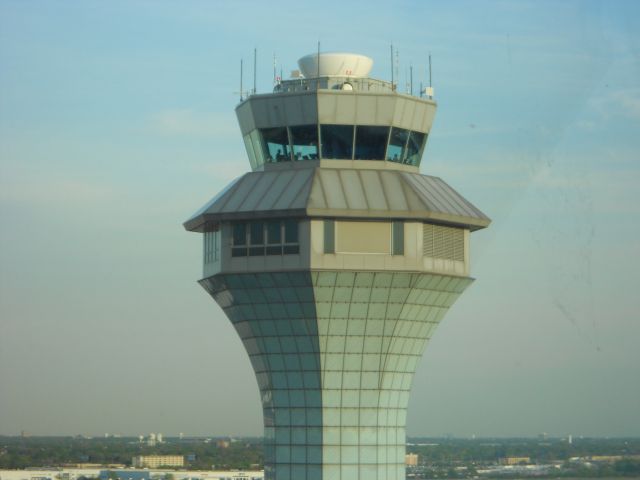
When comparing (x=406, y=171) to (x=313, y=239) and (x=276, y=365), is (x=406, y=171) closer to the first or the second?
(x=313, y=239)

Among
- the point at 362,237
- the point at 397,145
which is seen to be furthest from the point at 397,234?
the point at 397,145

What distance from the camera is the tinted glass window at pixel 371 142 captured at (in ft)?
168

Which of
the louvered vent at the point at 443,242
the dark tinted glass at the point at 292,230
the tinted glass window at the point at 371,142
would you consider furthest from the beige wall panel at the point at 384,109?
the dark tinted glass at the point at 292,230

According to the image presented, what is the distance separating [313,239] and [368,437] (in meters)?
7.49

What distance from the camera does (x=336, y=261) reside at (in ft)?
161

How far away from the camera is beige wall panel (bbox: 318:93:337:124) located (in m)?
50.7

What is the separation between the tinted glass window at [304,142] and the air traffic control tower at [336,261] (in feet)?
0.12

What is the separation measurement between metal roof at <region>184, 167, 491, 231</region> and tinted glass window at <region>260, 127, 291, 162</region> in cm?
80

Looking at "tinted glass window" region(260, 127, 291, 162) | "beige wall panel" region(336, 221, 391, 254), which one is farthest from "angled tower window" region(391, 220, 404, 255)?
"tinted glass window" region(260, 127, 291, 162)

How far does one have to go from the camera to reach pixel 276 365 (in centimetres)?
5109

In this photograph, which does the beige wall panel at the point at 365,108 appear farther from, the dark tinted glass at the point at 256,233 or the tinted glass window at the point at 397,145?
the dark tinted glass at the point at 256,233

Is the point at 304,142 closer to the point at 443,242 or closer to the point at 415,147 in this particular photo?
the point at 415,147

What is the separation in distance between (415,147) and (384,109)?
101 inches

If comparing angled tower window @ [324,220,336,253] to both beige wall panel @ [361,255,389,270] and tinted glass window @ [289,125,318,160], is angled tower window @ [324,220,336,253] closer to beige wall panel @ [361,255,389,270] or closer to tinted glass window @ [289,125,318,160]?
beige wall panel @ [361,255,389,270]
